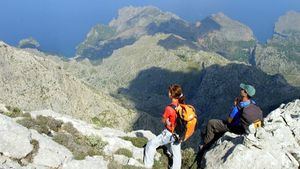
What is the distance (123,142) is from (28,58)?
539 feet

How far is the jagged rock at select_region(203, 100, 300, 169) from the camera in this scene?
20.0 metres

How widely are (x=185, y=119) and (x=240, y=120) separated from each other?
166 inches

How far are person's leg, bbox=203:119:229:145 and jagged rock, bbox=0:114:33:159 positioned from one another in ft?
29.3

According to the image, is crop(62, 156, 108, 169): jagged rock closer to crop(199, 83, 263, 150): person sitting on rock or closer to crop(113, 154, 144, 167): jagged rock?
crop(113, 154, 144, 167): jagged rock

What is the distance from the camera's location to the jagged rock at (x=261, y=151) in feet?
65.6

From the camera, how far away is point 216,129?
23.7 m

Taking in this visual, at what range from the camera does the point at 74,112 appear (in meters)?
180

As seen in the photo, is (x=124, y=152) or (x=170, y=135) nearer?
(x=170, y=135)

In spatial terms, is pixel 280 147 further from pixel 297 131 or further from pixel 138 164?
pixel 138 164

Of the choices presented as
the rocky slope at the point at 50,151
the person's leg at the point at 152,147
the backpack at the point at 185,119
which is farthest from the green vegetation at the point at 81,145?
the backpack at the point at 185,119

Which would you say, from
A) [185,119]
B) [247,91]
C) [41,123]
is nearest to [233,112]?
[247,91]

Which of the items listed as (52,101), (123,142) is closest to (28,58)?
(52,101)

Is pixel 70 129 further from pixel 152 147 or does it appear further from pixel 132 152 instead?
pixel 152 147

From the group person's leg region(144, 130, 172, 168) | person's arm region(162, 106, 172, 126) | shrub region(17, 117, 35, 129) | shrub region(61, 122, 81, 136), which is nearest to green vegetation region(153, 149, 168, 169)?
person's leg region(144, 130, 172, 168)
